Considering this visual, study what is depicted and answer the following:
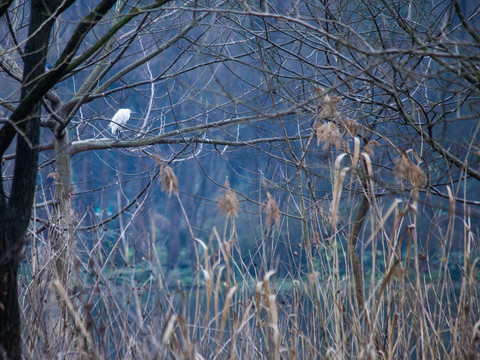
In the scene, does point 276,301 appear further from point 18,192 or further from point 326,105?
point 18,192

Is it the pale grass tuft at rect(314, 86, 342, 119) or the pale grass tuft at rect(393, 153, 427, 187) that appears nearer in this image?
the pale grass tuft at rect(393, 153, 427, 187)

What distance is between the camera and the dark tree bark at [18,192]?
95 cm

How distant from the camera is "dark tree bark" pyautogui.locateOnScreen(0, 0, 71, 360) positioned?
3.12 feet

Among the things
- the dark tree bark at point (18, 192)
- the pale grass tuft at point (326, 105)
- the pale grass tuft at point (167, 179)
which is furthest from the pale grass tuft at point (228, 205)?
the dark tree bark at point (18, 192)

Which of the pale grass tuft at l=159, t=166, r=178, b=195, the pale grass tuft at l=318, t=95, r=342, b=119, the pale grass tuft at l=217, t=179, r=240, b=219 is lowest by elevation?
the pale grass tuft at l=217, t=179, r=240, b=219

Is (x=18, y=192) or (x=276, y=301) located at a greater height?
(x=18, y=192)

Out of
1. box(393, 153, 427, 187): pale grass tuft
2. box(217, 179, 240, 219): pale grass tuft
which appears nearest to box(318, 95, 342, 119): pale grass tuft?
box(393, 153, 427, 187): pale grass tuft

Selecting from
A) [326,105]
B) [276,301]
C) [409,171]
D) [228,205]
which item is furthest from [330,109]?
[276,301]

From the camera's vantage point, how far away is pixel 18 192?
1043 millimetres

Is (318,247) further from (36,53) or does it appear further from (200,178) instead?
(200,178)

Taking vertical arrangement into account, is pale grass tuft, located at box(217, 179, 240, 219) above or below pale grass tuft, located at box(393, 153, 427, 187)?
below

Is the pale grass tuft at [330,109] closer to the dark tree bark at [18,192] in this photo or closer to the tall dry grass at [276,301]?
the tall dry grass at [276,301]

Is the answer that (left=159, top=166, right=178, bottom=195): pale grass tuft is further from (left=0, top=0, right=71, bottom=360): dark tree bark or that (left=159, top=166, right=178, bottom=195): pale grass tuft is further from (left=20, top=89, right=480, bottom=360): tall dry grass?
(left=0, top=0, right=71, bottom=360): dark tree bark

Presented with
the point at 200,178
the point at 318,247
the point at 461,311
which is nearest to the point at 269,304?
the point at 318,247
